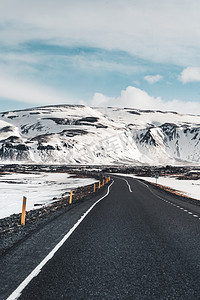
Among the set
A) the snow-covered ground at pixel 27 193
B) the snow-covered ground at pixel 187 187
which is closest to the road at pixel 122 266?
the snow-covered ground at pixel 27 193

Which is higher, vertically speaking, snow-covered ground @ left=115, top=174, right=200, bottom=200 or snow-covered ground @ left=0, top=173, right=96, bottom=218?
snow-covered ground @ left=115, top=174, right=200, bottom=200

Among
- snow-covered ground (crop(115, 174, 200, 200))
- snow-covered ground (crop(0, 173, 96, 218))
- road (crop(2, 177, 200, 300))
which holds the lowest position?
snow-covered ground (crop(0, 173, 96, 218))

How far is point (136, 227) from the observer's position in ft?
33.3

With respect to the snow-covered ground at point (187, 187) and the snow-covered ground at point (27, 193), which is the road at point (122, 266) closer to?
the snow-covered ground at point (27, 193)

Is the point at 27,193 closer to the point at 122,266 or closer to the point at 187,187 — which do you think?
the point at 122,266

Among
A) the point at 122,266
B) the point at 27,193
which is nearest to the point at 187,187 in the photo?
the point at 27,193

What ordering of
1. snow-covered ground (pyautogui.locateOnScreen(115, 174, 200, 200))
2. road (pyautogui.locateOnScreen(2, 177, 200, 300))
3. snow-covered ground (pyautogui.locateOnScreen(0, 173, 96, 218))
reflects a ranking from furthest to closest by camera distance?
snow-covered ground (pyautogui.locateOnScreen(115, 174, 200, 200)) → snow-covered ground (pyautogui.locateOnScreen(0, 173, 96, 218)) → road (pyautogui.locateOnScreen(2, 177, 200, 300))

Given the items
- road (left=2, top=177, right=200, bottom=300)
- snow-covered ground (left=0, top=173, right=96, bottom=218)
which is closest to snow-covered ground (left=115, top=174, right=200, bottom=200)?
snow-covered ground (left=0, top=173, right=96, bottom=218)

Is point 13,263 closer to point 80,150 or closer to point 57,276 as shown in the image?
point 57,276

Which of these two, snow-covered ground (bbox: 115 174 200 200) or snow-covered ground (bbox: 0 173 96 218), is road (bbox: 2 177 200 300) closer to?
snow-covered ground (bbox: 0 173 96 218)

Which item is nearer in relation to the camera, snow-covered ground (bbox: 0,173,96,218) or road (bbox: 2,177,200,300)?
road (bbox: 2,177,200,300)

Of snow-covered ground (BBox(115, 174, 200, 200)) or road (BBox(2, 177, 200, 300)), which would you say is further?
snow-covered ground (BBox(115, 174, 200, 200))

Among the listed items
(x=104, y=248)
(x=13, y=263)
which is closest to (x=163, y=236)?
(x=104, y=248)

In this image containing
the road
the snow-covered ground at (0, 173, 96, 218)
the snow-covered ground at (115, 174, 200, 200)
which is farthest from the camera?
the snow-covered ground at (115, 174, 200, 200)
